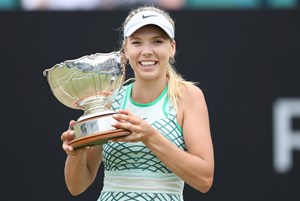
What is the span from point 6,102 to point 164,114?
2418 millimetres

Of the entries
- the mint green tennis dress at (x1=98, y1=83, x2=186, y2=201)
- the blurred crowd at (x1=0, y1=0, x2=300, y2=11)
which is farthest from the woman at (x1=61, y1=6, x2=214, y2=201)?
the blurred crowd at (x1=0, y1=0, x2=300, y2=11)

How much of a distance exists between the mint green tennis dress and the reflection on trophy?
13 centimetres

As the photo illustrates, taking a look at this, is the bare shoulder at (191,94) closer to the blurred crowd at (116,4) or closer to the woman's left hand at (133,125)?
the woman's left hand at (133,125)

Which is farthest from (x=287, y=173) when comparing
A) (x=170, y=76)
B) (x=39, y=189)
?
(x=170, y=76)

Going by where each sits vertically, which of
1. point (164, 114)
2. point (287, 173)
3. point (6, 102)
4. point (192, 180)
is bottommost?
point (192, 180)

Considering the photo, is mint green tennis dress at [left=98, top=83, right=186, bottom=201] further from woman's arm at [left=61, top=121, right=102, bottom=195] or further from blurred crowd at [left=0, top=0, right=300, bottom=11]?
blurred crowd at [left=0, top=0, right=300, bottom=11]

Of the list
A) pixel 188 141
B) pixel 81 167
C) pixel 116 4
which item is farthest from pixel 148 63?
pixel 116 4

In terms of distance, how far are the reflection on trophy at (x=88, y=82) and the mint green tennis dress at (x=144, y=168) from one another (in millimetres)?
131

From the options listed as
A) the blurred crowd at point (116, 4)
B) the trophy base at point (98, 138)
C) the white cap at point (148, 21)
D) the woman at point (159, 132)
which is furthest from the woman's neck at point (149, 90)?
the blurred crowd at point (116, 4)

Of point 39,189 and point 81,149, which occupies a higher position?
point 39,189

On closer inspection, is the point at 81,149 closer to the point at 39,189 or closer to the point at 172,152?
the point at 172,152

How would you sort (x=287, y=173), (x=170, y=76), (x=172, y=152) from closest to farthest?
(x=172, y=152)
(x=170, y=76)
(x=287, y=173)

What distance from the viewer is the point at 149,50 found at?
10.5ft

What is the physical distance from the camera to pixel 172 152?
311 centimetres
